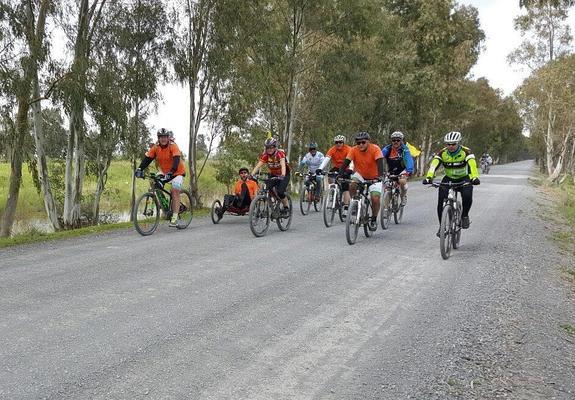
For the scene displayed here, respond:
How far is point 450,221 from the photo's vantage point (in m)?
8.39

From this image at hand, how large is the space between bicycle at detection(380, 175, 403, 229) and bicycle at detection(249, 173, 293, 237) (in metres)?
2.35

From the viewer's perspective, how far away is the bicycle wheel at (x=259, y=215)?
9.77 meters

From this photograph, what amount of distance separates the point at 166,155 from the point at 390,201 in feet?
18.2

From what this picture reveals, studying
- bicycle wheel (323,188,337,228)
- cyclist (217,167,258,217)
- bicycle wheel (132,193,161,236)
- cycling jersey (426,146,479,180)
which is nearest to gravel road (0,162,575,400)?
bicycle wheel (132,193,161,236)

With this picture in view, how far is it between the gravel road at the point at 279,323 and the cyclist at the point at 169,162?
1.85m

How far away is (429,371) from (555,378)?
105cm

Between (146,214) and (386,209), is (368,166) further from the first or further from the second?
(146,214)

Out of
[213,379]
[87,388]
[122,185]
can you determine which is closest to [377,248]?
[213,379]

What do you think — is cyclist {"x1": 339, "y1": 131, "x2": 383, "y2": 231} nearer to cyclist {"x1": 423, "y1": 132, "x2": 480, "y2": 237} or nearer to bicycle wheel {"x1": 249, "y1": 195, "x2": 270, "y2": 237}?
cyclist {"x1": 423, "y1": 132, "x2": 480, "y2": 237}

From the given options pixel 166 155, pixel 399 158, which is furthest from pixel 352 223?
pixel 166 155

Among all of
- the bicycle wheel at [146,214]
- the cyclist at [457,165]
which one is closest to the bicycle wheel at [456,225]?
the cyclist at [457,165]

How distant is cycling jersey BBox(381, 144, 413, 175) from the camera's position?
11.4 metres

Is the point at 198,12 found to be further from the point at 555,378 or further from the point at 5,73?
the point at 555,378

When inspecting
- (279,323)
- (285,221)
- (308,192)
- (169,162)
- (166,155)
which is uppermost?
(166,155)
